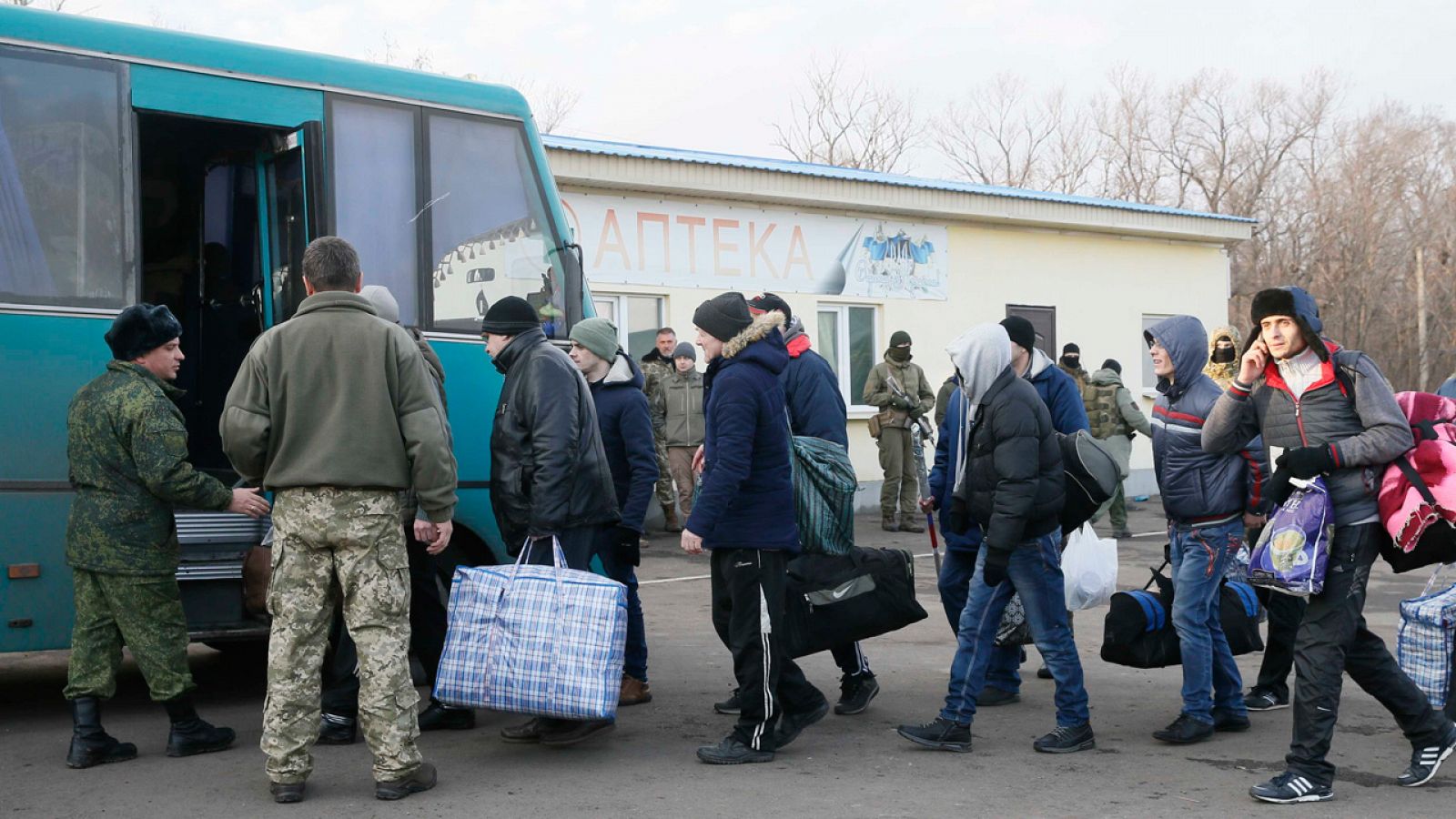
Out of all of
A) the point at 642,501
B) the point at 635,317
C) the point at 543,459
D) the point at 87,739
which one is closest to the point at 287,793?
the point at 87,739

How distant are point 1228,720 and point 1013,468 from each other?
170 cm

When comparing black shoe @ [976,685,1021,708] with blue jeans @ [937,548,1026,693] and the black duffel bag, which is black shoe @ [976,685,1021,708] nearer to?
blue jeans @ [937,548,1026,693]

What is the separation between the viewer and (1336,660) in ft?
17.0

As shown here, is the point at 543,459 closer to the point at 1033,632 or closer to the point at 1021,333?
the point at 1033,632

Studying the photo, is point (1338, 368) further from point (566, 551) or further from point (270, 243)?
point (270, 243)

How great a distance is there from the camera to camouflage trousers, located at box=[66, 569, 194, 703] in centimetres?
562

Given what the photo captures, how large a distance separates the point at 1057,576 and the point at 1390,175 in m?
44.8

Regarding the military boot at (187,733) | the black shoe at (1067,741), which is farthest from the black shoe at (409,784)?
the black shoe at (1067,741)

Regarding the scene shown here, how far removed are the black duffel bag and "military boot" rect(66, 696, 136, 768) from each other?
2.78m

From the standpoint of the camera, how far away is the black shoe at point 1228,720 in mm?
6363

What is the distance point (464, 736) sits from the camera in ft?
20.7

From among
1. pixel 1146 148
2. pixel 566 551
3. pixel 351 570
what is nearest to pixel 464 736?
pixel 566 551

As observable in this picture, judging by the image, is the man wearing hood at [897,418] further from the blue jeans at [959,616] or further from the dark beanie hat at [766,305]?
the dark beanie hat at [766,305]

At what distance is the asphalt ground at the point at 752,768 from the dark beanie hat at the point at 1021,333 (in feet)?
5.77
